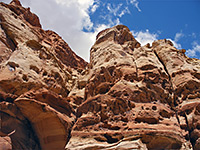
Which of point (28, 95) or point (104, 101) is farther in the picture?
point (28, 95)

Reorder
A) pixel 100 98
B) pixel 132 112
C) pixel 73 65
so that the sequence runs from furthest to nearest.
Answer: pixel 73 65
pixel 100 98
pixel 132 112

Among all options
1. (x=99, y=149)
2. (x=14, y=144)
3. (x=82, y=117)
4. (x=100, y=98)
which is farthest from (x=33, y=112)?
(x=99, y=149)

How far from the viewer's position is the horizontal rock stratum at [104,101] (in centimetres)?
1030

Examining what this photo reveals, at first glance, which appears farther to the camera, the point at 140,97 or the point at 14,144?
the point at 140,97

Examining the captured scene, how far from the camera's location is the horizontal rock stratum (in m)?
10.3

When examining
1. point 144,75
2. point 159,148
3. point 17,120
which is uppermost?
point 144,75

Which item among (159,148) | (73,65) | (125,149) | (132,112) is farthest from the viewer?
(73,65)

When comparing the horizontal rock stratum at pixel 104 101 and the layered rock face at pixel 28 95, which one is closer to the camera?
the horizontal rock stratum at pixel 104 101

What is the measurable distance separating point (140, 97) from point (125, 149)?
396cm

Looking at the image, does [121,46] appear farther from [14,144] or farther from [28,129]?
[14,144]

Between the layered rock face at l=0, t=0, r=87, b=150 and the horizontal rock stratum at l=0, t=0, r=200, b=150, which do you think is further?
the layered rock face at l=0, t=0, r=87, b=150

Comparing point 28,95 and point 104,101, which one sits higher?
point 28,95

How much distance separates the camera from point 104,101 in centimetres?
1193

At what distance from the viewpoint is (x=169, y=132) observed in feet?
33.0
